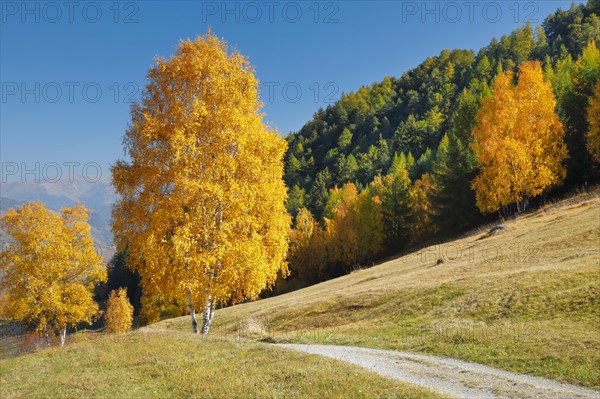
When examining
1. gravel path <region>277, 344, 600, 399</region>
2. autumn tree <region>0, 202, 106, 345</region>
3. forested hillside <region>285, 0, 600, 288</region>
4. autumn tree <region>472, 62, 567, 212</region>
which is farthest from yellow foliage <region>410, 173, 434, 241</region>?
gravel path <region>277, 344, 600, 399</region>

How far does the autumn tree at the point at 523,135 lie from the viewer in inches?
1891

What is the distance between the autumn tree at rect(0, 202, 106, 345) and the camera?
37.1 metres

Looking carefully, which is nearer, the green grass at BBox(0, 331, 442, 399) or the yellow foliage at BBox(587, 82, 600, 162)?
the green grass at BBox(0, 331, 442, 399)

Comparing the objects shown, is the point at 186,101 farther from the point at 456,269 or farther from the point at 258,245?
the point at 456,269

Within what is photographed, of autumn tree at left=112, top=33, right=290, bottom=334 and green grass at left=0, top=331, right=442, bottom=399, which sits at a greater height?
autumn tree at left=112, top=33, right=290, bottom=334

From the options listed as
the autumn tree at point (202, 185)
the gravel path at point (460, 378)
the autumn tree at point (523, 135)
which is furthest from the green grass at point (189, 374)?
the autumn tree at point (523, 135)

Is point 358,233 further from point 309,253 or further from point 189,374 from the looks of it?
point 189,374

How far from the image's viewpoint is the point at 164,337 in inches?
701

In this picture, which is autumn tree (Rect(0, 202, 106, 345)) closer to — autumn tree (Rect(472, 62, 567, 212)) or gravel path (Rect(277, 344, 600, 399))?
gravel path (Rect(277, 344, 600, 399))

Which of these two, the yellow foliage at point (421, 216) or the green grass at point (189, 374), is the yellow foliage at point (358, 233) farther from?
the green grass at point (189, 374)

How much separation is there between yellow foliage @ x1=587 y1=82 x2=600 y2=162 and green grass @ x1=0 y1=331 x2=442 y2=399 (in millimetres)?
52326

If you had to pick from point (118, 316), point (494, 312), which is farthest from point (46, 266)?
point (494, 312)

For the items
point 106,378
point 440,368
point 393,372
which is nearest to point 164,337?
point 106,378

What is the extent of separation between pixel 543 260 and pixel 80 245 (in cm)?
4182
